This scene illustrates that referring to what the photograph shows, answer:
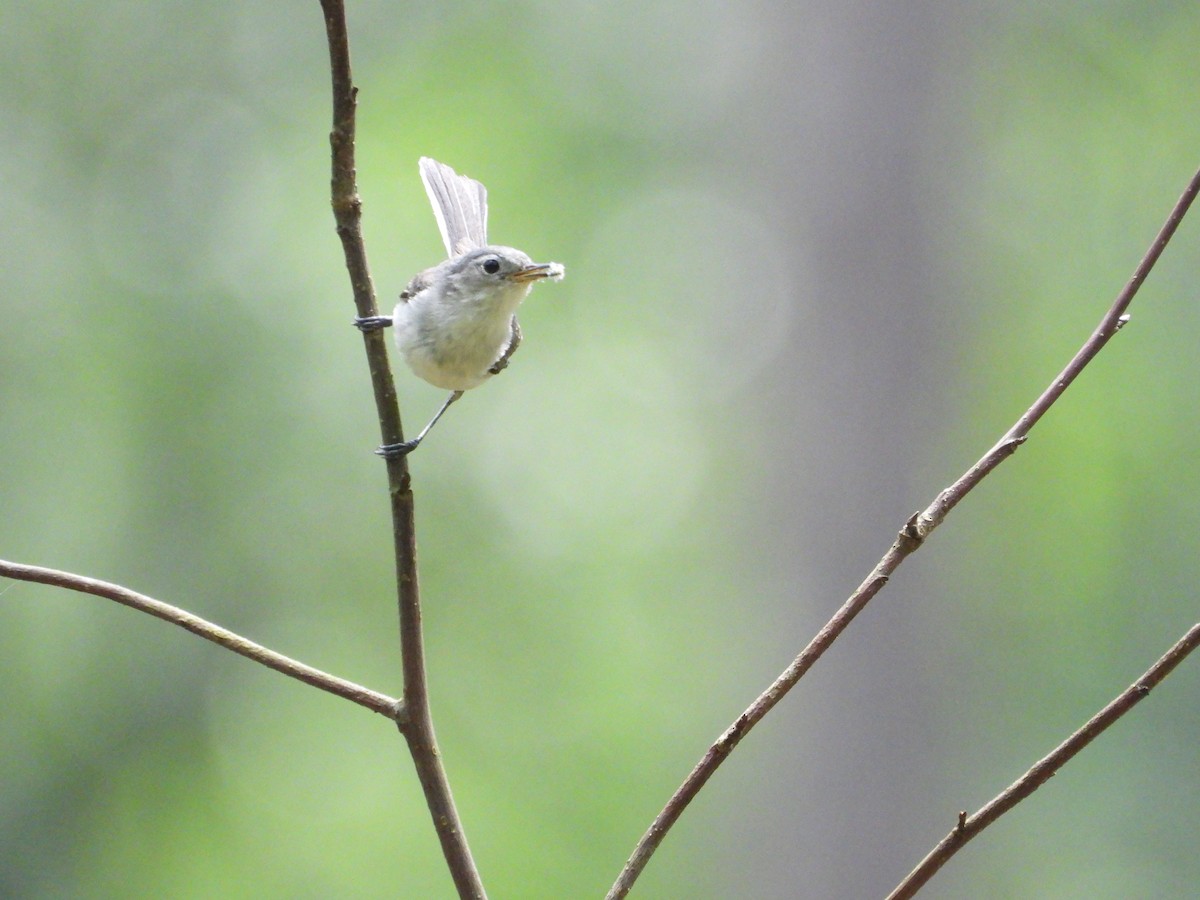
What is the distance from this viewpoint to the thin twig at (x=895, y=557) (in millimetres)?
968

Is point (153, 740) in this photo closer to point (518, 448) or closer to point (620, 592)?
point (518, 448)

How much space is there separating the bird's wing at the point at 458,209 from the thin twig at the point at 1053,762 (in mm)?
1655

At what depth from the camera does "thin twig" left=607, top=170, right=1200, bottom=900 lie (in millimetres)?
968

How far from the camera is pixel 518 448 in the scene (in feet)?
21.6

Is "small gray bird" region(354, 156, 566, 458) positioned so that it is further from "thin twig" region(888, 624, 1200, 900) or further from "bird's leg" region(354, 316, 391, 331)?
"thin twig" region(888, 624, 1200, 900)

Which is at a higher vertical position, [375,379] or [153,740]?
[375,379]

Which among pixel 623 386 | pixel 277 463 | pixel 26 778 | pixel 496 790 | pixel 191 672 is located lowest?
pixel 496 790

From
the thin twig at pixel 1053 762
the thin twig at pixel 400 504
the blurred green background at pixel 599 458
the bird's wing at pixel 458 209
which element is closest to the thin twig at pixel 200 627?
the thin twig at pixel 400 504

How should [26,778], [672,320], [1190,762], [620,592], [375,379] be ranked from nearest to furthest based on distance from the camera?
[375,379] → [26,778] → [1190,762] → [672,320] → [620,592]

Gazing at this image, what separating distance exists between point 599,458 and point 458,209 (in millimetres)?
4402

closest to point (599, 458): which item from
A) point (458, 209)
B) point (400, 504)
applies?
point (458, 209)

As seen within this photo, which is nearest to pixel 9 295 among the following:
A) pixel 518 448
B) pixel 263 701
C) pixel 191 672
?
pixel 191 672

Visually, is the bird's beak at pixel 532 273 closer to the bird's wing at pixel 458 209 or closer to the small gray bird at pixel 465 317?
the small gray bird at pixel 465 317

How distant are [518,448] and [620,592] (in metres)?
1.35
